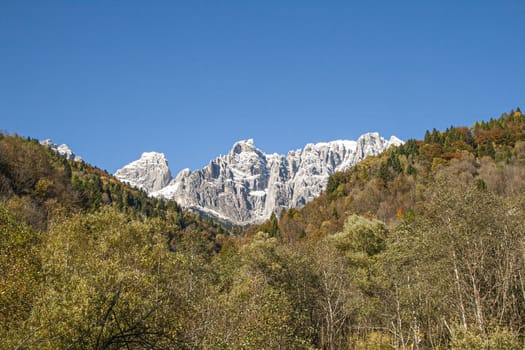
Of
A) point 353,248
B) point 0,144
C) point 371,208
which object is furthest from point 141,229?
point 371,208

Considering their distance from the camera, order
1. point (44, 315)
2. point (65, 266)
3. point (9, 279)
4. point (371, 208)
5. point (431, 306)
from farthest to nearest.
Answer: point (371, 208) < point (431, 306) < point (65, 266) < point (9, 279) < point (44, 315)

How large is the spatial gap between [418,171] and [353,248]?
61633mm

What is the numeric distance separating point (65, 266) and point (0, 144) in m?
79.0

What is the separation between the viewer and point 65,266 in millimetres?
21312

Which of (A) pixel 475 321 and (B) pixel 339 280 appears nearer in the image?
(A) pixel 475 321

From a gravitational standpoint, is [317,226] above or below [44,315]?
above

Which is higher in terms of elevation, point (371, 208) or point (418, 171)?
point (418, 171)

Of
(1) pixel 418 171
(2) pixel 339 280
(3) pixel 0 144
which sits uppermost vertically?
(1) pixel 418 171

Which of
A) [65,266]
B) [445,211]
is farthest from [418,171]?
[65,266]

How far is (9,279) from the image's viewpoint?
19.2 metres

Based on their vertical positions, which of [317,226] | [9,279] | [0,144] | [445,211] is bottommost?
[9,279]

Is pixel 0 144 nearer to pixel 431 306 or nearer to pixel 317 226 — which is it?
pixel 317 226

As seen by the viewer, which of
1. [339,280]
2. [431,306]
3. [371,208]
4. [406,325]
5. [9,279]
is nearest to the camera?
[9,279]

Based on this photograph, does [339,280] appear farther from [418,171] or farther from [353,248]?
[418,171]
